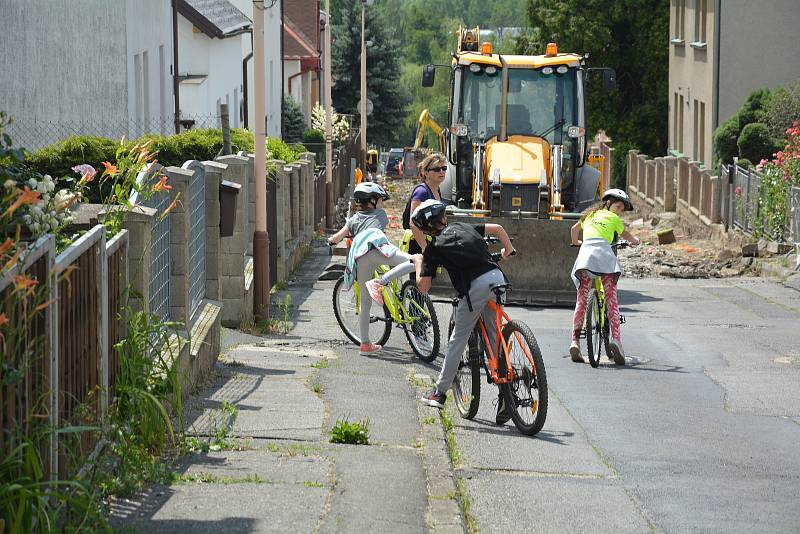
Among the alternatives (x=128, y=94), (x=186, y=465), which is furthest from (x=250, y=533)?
(x=128, y=94)

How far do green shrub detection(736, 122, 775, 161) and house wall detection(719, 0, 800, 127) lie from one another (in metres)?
5.06

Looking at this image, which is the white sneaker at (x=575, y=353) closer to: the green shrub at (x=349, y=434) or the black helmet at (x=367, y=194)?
the black helmet at (x=367, y=194)

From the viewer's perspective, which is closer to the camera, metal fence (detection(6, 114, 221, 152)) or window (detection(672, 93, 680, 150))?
metal fence (detection(6, 114, 221, 152))

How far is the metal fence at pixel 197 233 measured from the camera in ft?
35.4

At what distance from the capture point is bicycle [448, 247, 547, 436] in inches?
Answer: 352

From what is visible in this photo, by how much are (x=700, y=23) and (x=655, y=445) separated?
3189 centimetres

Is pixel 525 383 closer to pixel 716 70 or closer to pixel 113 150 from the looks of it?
pixel 113 150

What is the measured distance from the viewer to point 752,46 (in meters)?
35.8

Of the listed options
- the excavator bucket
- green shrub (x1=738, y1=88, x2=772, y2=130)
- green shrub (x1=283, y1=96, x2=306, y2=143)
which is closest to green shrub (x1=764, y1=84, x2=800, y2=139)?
green shrub (x1=738, y1=88, x2=772, y2=130)

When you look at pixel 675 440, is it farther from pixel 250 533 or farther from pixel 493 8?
pixel 493 8

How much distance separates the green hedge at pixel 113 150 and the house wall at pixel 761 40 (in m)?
15.5

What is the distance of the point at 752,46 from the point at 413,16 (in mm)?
134670

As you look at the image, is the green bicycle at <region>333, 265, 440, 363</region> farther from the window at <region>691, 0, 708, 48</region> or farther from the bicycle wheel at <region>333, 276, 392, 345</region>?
the window at <region>691, 0, 708, 48</region>

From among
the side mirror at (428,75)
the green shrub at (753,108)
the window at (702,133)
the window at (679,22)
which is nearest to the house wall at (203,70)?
the side mirror at (428,75)
